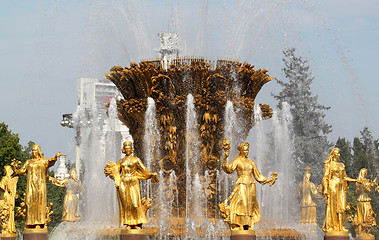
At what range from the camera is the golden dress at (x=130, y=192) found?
62.9ft

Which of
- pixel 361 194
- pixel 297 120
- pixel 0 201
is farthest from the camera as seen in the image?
pixel 297 120

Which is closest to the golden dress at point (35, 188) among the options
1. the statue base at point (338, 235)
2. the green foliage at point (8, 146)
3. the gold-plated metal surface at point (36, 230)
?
the gold-plated metal surface at point (36, 230)

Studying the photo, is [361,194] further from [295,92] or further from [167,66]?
[295,92]

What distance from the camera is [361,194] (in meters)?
24.9

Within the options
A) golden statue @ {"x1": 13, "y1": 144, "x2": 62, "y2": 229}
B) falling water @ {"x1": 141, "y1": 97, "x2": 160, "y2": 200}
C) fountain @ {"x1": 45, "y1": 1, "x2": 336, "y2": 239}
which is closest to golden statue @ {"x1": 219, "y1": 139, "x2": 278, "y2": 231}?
fountain @ {"x1": 45, "y1": 1, "x2": 336, "y2": 239}

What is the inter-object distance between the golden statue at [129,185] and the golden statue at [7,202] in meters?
4.17

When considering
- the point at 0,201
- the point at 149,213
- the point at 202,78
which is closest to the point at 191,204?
the point at 149,213

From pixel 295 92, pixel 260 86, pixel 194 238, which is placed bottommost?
pixel 194 238

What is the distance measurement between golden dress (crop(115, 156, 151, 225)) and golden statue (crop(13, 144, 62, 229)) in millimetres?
2201

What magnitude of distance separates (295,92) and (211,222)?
3025 centimetres

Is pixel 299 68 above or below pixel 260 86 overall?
above

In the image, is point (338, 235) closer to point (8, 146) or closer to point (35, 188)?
point (35, 188)

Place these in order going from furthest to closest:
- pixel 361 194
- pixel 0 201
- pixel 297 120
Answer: pixel 297 120
pixel 361 194
pixel 0 201

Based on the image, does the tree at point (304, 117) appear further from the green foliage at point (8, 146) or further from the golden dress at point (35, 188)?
the golden dress at point (35, 188)
